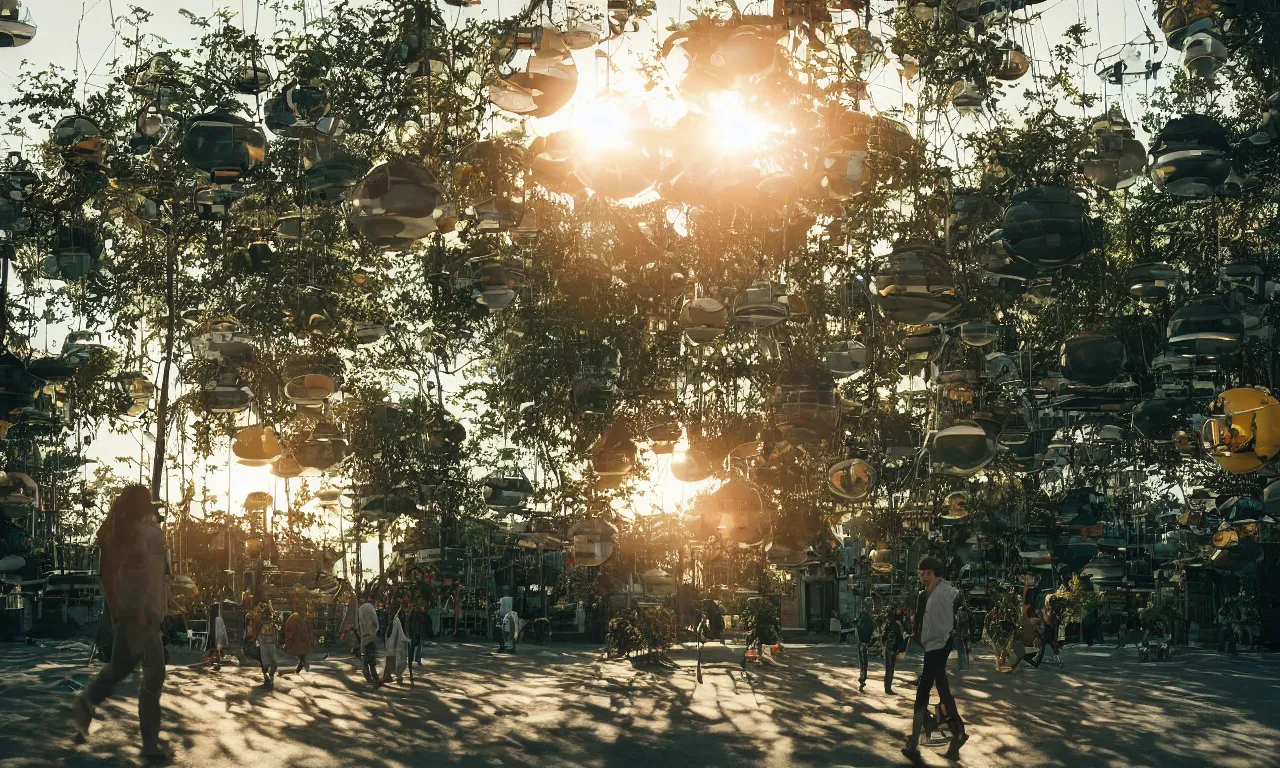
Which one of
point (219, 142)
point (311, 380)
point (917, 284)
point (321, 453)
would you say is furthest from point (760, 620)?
point (219, 142)

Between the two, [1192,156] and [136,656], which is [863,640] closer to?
[1192,156]

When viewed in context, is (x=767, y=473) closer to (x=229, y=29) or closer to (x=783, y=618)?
(x=229, y=29)

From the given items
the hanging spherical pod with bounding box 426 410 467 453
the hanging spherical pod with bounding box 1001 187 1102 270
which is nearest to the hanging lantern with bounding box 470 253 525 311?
the hanging spherical pod with bounding box 1001 187 1102 270

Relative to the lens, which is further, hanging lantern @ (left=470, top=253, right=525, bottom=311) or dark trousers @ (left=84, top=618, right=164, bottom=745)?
hanging lantern @ (left=470, top=253, right=525, bottom=311)

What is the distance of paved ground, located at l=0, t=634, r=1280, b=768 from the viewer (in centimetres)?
1139

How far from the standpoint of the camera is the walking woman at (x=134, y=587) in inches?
356

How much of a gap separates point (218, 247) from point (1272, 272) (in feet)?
49.0

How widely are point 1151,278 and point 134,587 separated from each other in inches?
435

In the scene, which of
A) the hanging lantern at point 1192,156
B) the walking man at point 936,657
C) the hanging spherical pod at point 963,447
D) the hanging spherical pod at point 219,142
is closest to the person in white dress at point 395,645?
the hanging spherical pod at point 963,447

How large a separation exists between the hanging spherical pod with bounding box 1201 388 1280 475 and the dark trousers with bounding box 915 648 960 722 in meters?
3.65

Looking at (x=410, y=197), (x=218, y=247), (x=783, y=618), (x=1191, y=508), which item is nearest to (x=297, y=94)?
(x=410, y=197)

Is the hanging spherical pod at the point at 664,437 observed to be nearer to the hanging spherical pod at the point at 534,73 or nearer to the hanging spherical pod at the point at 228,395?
the hanging spherical pod at the point at 228,395

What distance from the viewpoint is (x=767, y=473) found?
1992cm

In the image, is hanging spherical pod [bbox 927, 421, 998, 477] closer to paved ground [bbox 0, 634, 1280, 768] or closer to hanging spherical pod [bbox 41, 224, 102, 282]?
paved ground [bbox 0, 634, 1280, 768]
